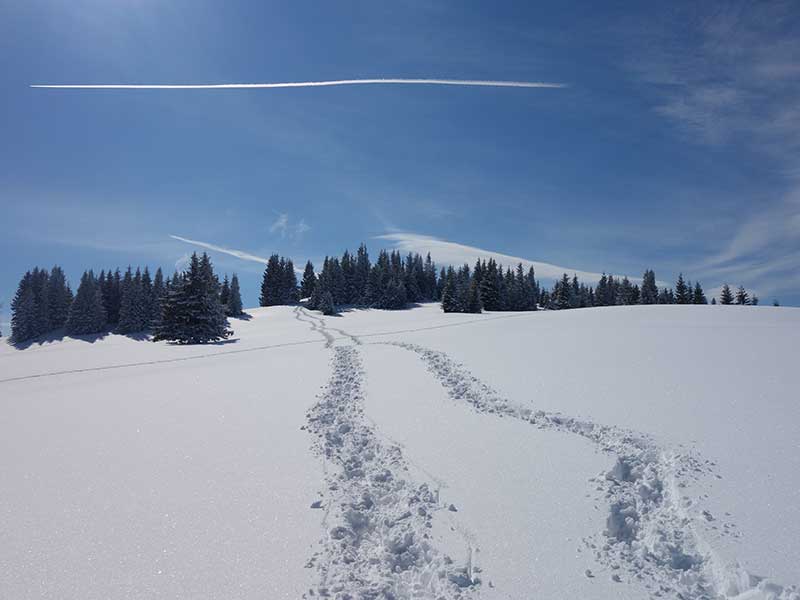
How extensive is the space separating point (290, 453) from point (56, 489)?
324 centimetres

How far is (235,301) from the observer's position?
71.6 metres

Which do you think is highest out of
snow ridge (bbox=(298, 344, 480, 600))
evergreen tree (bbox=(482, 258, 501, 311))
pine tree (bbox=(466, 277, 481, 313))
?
evergreen tree (bbox=(482, 258, 501, 311))

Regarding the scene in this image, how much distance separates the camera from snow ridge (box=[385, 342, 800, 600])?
392 centimetres

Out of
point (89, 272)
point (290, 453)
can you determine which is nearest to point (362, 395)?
point (290, 453)

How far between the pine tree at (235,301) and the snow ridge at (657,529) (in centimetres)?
6988

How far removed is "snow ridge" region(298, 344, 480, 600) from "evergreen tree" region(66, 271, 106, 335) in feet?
246

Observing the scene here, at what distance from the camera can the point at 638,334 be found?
52.1ft

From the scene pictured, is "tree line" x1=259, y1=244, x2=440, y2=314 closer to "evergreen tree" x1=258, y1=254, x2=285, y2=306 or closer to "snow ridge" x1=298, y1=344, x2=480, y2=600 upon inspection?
"evergreen tree" x1=258, y1=254, x2=285, y2=306

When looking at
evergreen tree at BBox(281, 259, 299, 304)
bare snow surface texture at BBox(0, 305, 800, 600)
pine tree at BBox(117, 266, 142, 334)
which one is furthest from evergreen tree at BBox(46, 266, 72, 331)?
bare snow surface texture at BBox(0, 305, 800, 600)

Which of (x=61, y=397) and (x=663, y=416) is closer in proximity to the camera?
(x=663, y=416)

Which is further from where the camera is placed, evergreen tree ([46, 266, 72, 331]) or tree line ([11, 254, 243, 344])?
evergreen tree ([46, 266, 72, 331])

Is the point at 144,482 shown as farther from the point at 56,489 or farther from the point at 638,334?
the point at 638,334

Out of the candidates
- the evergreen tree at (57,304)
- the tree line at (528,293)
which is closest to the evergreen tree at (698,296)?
the tree line at (528,293)

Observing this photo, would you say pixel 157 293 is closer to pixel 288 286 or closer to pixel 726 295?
pixel 288 286
